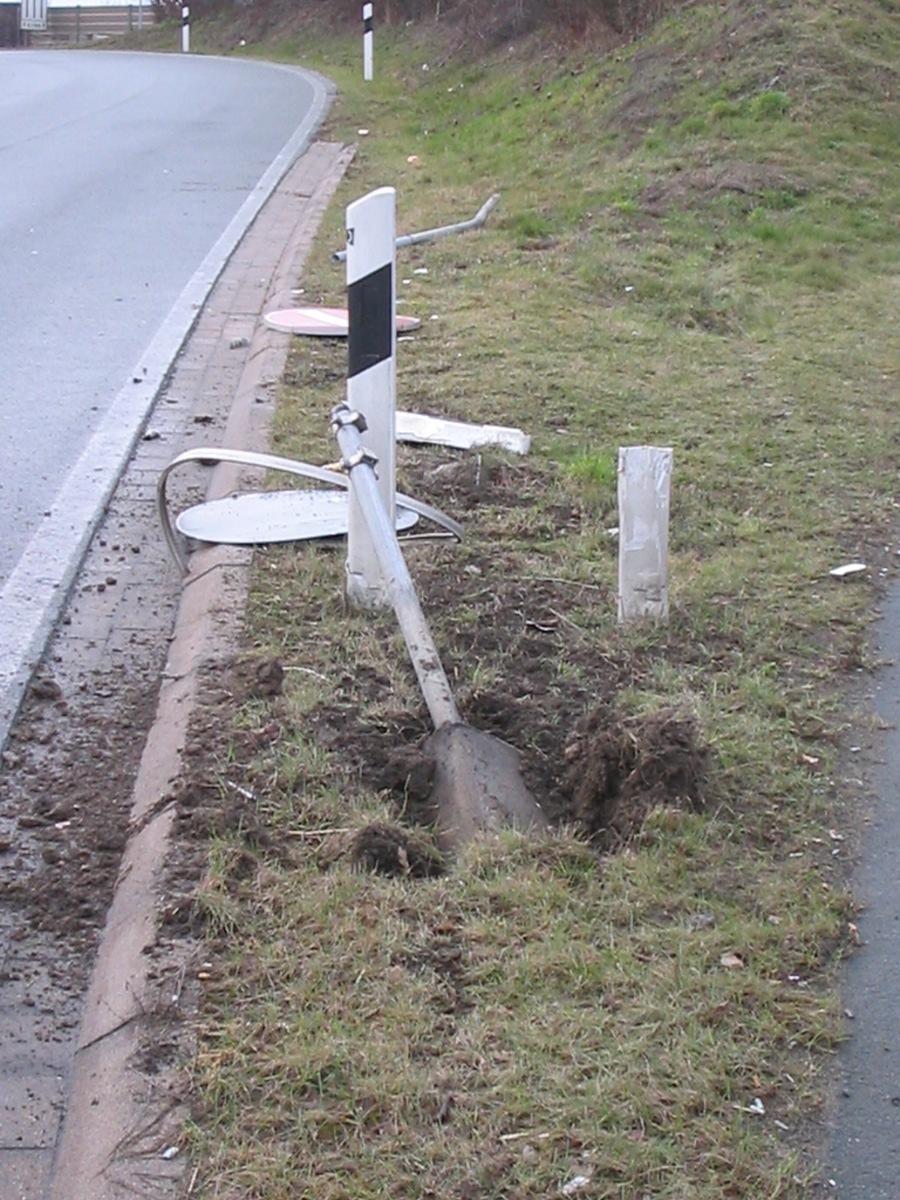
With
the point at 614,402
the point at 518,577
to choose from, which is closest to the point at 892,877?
the point at 518,577

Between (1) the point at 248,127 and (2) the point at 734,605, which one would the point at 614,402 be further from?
(1) the point at 248,127

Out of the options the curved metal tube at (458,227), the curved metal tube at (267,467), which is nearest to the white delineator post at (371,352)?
the curved metal tube at (267,467)

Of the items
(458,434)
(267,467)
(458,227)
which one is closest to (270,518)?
(267,467)

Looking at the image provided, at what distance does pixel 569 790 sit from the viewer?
3395mm

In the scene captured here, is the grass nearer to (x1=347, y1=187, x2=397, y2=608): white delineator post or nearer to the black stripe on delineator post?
(x1=347, y1=187, x2=397, y2=608): white delineator post

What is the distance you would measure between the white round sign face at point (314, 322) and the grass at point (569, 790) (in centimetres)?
13

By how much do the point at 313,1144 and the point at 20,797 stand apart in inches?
54.5

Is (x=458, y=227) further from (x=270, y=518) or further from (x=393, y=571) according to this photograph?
(x=393, y=571)

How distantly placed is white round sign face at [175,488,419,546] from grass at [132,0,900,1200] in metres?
0.17

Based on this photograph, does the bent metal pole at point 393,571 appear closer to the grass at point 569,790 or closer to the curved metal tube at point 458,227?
the grass at point 569,790

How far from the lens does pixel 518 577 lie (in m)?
4.50

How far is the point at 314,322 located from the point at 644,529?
385cm

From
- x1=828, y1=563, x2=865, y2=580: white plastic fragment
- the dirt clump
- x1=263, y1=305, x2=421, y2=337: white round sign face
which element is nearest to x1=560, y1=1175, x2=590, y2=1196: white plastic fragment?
the dirt clump

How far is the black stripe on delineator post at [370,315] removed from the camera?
4.08m
